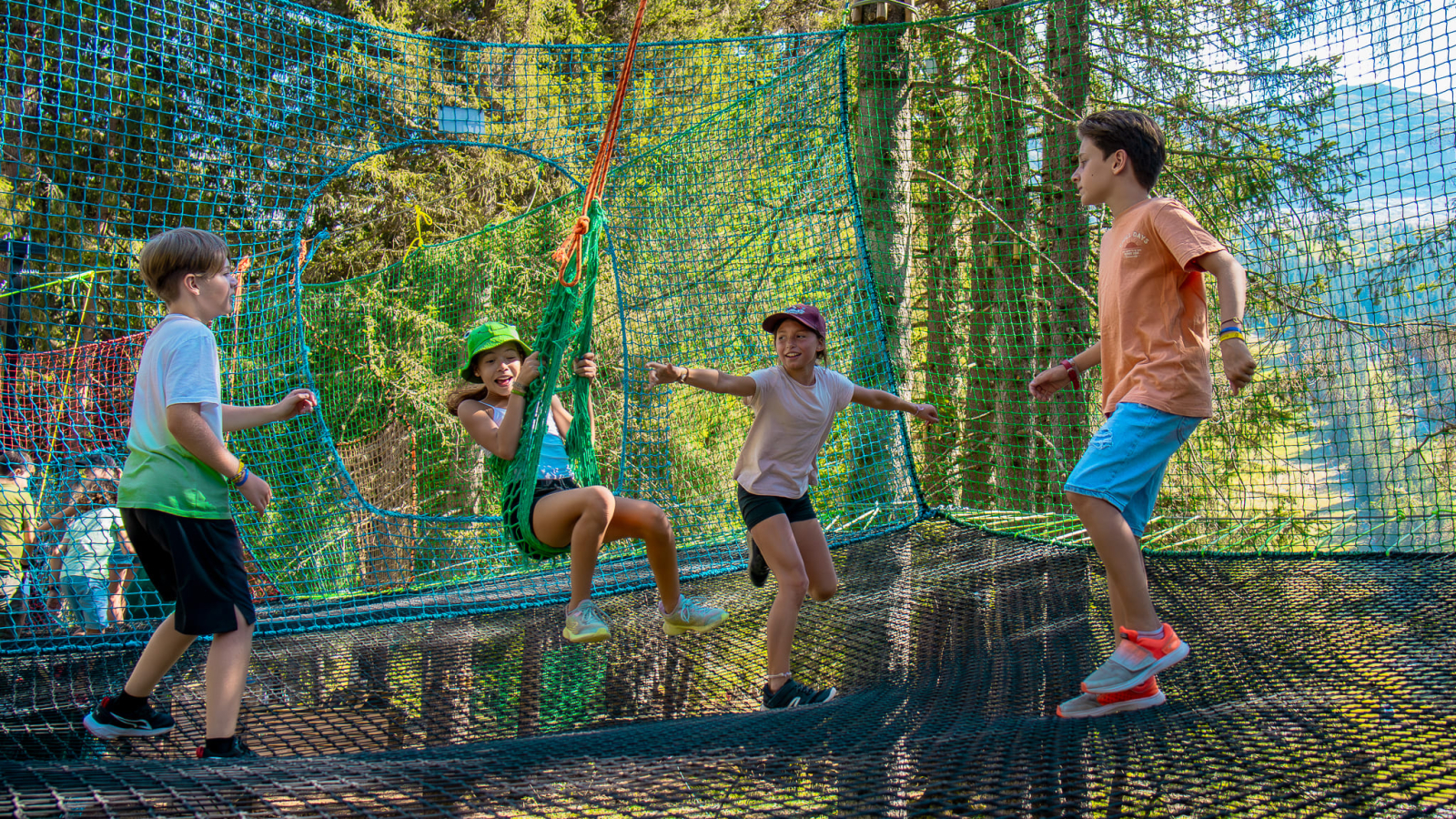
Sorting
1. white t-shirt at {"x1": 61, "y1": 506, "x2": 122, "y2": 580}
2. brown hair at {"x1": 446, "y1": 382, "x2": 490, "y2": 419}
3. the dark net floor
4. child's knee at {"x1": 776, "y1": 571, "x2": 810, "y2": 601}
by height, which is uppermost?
brown hair at {"x1": 446, "y1": 382, "x2": 490, "y2": 419}

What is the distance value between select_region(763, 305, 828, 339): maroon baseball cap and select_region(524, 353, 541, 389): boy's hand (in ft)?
2.13

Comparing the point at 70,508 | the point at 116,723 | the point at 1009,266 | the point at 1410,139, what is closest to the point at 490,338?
the point at 116,723

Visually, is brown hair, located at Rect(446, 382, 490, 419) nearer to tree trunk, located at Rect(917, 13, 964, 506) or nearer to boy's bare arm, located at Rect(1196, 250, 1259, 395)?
boy's bare arm, located at Rect(1196, 250, 1259, 395)

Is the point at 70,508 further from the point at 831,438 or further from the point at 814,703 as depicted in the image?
the point at 831,438

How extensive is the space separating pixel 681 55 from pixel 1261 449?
155 inches

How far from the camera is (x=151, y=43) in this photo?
3.38 meters

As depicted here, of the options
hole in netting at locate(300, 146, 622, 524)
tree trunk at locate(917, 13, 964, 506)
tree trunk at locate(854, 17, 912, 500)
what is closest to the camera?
tree trunk at locate(854, 17, 912, 500)

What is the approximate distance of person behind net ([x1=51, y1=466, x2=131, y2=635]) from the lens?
137 inches

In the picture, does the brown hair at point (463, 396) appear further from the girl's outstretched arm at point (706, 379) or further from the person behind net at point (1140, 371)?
the person behind net at point (1140, 371)

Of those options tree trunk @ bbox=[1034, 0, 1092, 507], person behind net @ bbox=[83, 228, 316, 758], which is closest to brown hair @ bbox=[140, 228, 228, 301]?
person behind net @ bbox=[83, 228, 316, 758]

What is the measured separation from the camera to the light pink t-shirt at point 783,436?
2703 millimetres

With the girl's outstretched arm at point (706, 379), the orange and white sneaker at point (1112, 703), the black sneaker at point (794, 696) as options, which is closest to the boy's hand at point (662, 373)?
the girl's outstretched arm at point (706, 379)

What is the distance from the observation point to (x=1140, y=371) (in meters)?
2.01

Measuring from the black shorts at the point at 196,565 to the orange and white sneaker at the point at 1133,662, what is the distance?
179cm
